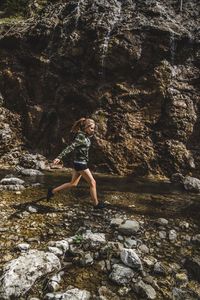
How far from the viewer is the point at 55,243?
5094 millimetres

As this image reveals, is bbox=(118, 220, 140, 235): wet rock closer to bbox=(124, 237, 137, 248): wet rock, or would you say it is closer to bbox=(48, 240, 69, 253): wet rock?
bbox=(124, 237, 137, 248): wet rock

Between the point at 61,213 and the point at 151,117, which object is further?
the point at 151,117

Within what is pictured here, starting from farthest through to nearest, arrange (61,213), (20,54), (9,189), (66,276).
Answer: (20,54), (9,189), (61,213), (66,276)

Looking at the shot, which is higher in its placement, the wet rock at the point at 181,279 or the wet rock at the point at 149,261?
the wet rock at the point at 149,261

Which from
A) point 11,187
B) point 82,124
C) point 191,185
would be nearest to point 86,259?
point 82,124

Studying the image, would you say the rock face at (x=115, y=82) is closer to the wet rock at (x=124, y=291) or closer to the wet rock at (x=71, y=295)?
the wet rock at (x=124, y=291)

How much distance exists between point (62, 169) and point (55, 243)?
726 centimetres

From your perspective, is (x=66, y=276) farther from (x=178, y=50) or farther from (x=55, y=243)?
(x=178, y=50)

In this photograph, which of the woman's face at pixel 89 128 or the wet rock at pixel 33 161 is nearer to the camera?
the woman's face at pixel 89 128

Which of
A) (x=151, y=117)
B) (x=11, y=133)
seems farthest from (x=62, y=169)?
(x=151, y=117)

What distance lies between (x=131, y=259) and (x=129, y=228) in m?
1.16

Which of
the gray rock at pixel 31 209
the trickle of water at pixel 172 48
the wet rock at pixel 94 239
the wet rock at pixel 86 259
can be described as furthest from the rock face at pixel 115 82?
the wet rock at pixel 86 259

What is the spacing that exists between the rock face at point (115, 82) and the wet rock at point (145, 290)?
804 cm

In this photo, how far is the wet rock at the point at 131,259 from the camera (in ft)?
15.0
